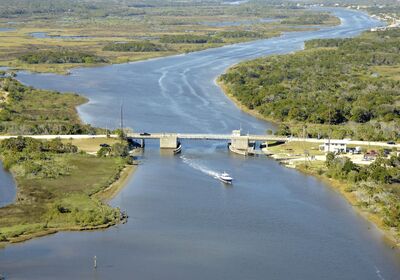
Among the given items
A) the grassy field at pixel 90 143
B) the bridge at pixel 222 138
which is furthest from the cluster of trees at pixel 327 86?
the grassy field at pixel 90 143

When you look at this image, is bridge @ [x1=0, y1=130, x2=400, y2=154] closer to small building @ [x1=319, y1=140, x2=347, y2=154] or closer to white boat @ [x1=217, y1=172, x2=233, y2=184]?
small building @ [x1=319, y1=140, x2=347, y2=154]

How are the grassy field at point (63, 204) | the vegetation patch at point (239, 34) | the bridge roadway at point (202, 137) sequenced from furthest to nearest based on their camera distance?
the vegetation patch at point (239, 34), the bridge roadway at point (202, 137), the grassy field at point (63, 204)

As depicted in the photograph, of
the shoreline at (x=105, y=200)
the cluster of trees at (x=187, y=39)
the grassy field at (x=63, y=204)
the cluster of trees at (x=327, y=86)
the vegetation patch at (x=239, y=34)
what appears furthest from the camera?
the vegetation patch at (x=239, y=34)

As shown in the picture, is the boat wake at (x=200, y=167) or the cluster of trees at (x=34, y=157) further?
the boat wake at (x=200, y=167)

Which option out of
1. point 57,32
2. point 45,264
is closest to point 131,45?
point 57,32

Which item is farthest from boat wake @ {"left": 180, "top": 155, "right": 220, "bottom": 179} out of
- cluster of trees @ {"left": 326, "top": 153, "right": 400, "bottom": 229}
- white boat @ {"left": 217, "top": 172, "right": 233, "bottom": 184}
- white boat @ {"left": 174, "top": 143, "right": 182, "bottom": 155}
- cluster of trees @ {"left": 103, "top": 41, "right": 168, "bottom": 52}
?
cluster of trees @ {"left": 103, "top": 41, "right": 168, "bottom": 52}

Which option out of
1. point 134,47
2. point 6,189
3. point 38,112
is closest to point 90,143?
point 6,189

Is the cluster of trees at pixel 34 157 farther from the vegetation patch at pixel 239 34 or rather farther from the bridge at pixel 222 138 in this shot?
the vegetation patch at pixel 239 34
